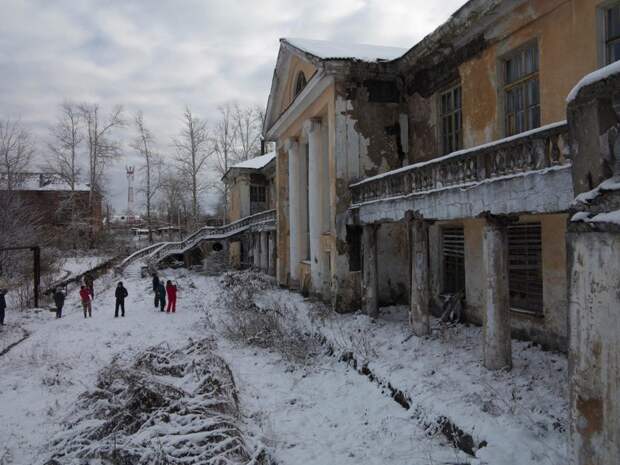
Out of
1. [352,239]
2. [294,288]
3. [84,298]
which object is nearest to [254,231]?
[294,288]

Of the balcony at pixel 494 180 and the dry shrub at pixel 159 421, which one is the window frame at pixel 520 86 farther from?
the dry shrub at pixel 159 421

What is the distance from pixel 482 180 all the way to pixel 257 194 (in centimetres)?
2766

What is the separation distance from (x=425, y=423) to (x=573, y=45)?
7190 mm

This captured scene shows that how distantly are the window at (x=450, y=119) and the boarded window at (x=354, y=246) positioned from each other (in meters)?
3.48

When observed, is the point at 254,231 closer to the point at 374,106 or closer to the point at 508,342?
the point at 374,106

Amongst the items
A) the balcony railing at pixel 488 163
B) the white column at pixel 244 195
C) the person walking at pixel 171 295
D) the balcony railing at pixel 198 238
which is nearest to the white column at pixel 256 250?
the balcony railing at pixel 198 238

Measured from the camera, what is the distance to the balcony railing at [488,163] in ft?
19.8

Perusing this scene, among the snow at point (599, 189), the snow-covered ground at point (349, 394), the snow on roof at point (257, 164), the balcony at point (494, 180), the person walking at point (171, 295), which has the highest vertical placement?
the snow on roof at point (257, 164)

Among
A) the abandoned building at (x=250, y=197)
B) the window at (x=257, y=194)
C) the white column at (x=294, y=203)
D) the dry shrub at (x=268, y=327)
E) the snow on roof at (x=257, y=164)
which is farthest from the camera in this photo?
the window at (x=257, y=194)

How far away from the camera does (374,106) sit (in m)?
14.1

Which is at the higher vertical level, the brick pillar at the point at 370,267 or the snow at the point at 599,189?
the snow at the point at 599,189

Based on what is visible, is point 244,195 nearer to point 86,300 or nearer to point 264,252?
point 264,252

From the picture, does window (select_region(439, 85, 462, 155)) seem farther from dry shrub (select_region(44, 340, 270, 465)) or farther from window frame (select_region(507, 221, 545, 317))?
dry shrub (select_region(44, 340, 270, 465))

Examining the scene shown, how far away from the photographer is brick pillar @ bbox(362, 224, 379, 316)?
497 inches
